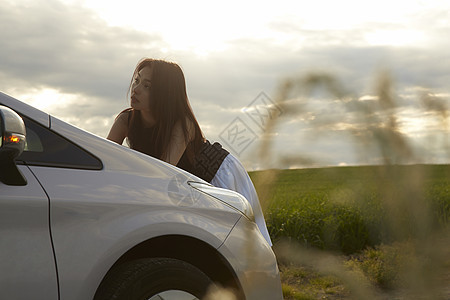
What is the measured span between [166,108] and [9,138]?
1717mm

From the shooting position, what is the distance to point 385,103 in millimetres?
508

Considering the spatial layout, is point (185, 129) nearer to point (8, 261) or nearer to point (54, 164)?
point (54, 164)

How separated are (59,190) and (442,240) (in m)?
1.64

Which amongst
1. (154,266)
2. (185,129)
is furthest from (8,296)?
(185,129)

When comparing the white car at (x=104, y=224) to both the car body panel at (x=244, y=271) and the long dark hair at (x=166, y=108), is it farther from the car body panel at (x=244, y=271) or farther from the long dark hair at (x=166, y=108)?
the long dark hair at (x=166, y=108)

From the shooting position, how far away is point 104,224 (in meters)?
1.94

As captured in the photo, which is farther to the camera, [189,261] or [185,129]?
[185,129]

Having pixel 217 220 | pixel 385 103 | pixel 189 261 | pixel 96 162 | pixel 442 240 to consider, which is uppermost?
pixel 385 103

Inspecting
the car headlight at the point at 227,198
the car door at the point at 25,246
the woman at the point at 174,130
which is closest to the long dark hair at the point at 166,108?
the woman at the point at 174,130

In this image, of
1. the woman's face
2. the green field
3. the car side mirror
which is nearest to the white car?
the car side mirror

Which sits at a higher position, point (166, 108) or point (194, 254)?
point (166, 108)

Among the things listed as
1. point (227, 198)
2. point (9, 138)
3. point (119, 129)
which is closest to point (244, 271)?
point (227, 198)

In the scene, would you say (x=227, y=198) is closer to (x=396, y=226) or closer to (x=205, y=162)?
(x=205, y=162)

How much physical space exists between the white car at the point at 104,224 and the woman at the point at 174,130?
0.86 meters
